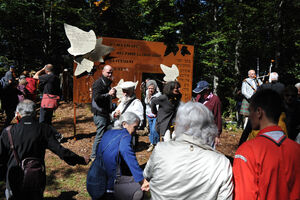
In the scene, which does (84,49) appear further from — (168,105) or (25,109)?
(168,105)

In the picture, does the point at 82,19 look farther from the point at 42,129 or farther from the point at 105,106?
the point at 42,129

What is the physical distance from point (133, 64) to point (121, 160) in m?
4.08

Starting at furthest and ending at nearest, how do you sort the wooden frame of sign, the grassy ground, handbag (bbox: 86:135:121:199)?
1. the wooden frame of sign
2. the grassy ground
3. handbag (bbox: 86:135:121:199)

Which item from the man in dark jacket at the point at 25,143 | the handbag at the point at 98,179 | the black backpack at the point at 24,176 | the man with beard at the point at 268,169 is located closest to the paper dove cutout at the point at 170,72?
the handbag at the point at 98,179

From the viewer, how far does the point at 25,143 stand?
244 cm

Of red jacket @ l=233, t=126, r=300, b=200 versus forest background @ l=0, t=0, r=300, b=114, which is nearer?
red jacket @ l=233, t=126, r=300, b=200

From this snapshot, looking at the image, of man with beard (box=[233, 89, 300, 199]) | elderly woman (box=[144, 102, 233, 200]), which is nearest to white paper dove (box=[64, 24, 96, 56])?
elderly woman (box=[144, 102, 233, 200])

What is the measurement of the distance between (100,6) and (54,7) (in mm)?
12351

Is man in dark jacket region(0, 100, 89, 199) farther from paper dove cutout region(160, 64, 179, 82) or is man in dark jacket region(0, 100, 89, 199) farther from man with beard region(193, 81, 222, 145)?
paper dove cutout region(160, 64, 179, 82)

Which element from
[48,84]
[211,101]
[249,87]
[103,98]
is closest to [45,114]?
[48,84]

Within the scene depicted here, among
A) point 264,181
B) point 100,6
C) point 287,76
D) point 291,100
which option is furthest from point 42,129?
point 287,76

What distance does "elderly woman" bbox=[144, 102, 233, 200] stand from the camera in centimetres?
143

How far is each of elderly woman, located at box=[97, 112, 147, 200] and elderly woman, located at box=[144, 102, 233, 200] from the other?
28.3 inches

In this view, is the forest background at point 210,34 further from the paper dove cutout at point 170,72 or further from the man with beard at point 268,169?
the man with beard at point 268,169
